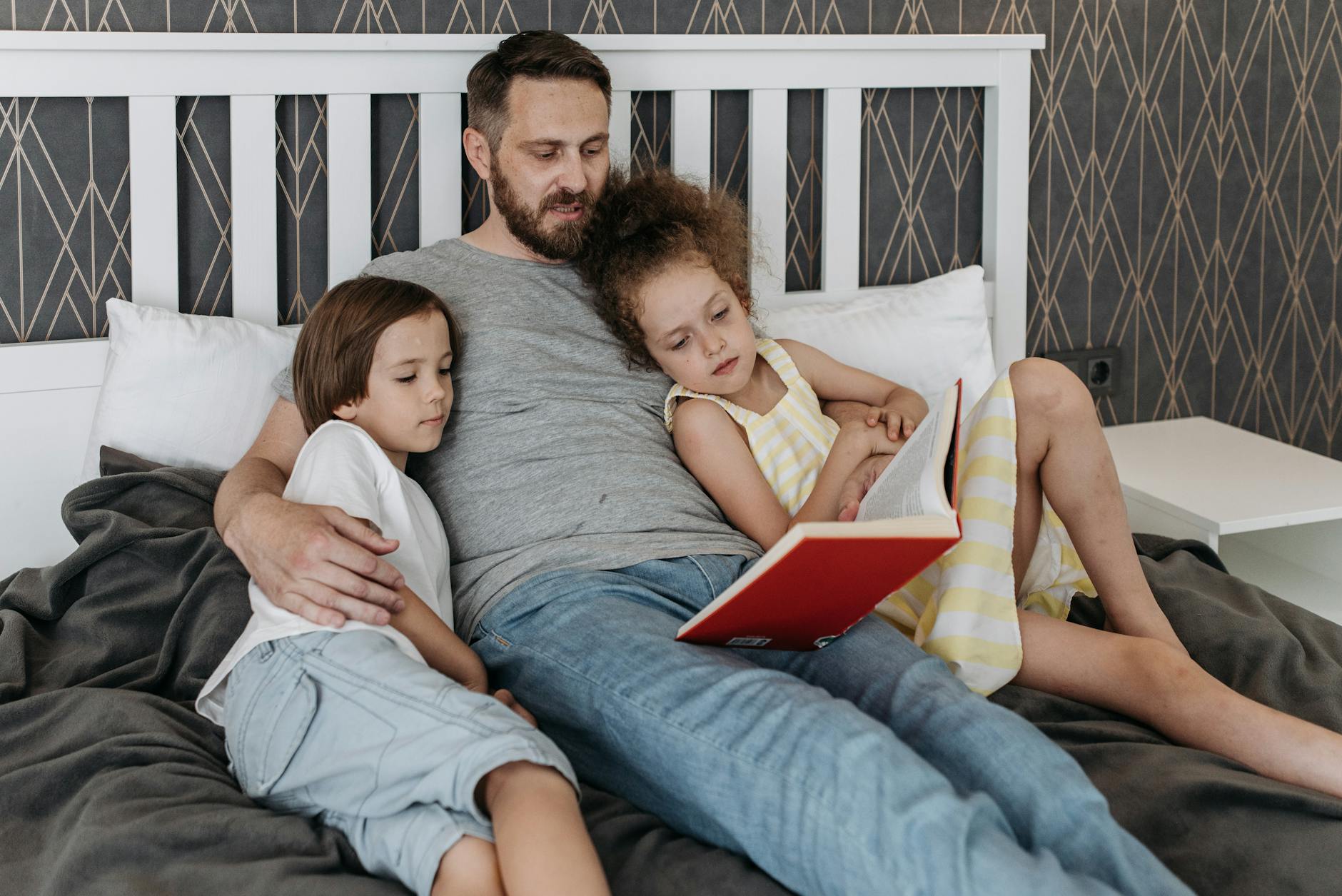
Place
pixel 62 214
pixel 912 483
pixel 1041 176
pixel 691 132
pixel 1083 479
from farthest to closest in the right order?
pixel 1041 176
pixel 691 132
pixel 62 214
pixel 1083 479
pixel 912 483

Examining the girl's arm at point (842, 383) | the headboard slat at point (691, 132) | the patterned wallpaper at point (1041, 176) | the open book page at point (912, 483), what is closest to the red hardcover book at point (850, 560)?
the open book page at point (912, 483)

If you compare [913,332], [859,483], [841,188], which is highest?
[841,188]

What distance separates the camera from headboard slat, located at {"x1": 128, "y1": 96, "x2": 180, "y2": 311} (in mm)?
1651

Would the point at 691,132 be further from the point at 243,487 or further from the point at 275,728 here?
the point at 275,728

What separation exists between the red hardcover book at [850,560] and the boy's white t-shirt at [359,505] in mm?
287

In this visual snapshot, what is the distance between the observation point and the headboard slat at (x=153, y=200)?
1651 millimetres

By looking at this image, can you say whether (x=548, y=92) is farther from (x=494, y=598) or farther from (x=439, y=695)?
(x=439, y=695)

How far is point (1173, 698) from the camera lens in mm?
1194

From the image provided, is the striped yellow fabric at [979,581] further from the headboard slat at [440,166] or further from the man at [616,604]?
the headboard slat at [440,166]

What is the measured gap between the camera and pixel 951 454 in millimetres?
1160

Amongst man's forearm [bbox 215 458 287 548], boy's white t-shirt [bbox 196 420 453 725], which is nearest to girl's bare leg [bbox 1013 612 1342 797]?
boy's white t-shirt [bbox 196 420 453 725]

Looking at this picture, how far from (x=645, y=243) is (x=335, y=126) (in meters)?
0.54

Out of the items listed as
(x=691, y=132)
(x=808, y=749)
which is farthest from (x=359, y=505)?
(x=691, y=132)

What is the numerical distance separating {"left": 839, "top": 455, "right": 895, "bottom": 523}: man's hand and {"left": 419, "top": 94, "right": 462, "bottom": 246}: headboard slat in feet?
2.44
